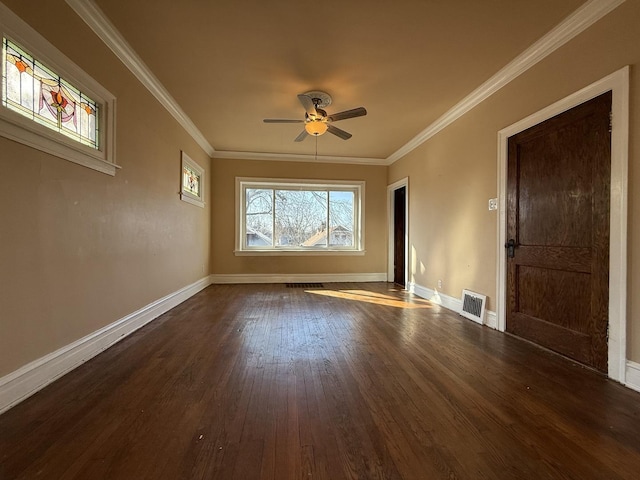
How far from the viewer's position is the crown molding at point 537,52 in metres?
2.10

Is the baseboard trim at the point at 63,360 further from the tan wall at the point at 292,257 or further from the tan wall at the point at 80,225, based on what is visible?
the tan wall at the point at 292,257

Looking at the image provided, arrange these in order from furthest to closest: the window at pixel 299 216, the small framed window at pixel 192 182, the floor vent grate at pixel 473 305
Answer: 1. the window at pixel 299 216
2. the small framed window at pixel 192 182
3. the floor vent grate at pixel 473 305

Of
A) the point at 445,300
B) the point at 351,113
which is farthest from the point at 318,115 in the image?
the point at 445,300

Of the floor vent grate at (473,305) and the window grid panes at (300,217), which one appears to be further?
the window grid panes at (300,217)

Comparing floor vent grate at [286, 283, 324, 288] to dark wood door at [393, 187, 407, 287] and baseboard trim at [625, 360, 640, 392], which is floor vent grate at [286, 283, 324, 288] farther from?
baseboard trim at [625, 360, 640, 392]

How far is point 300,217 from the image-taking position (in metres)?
6.42

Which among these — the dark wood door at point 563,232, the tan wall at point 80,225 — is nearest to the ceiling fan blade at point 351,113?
the dark wood door at point 563,232

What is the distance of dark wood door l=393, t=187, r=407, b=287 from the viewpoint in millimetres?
6352

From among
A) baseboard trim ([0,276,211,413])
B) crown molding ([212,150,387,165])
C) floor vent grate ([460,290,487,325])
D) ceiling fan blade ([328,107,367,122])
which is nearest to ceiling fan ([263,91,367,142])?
ceiling fan blade ([328,107,367,122])

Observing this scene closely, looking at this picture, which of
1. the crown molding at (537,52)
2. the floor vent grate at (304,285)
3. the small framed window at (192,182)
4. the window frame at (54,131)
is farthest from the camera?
the floor vent grate at (304,285)

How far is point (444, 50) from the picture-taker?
268 centimetres

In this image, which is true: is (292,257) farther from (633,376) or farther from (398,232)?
(633,376)

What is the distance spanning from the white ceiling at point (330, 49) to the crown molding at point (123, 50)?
0.03 meters

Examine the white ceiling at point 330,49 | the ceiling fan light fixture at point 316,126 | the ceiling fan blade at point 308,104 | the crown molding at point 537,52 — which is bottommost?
the ceiling fan light fixture at point 316,126
